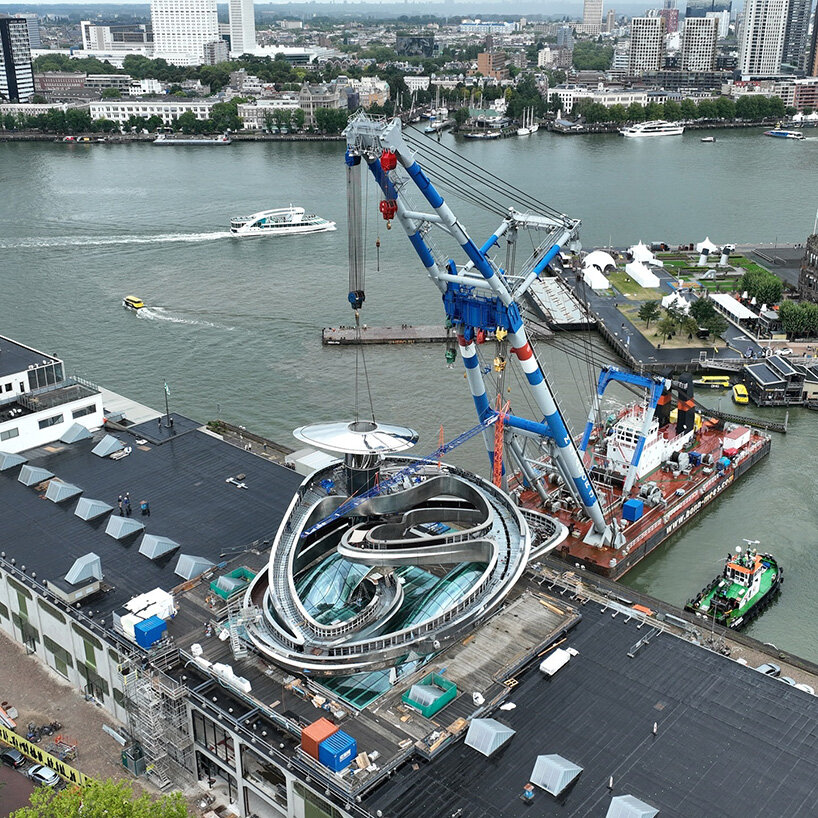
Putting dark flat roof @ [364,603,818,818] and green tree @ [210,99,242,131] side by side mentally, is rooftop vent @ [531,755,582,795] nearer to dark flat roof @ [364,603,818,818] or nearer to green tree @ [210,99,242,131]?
dark flat roof @ [364,603,818,818]

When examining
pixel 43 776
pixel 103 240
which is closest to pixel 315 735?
pixel 43 776

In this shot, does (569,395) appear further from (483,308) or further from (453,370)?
(483,308)

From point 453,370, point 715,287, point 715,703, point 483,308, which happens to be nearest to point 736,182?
point 715,287

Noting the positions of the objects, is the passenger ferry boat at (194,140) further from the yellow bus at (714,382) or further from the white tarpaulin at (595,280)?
the yellow bus at (714,382)

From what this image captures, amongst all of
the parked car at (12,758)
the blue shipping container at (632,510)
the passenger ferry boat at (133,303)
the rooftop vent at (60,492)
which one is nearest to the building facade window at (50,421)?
the rooftop vent at (60,492)

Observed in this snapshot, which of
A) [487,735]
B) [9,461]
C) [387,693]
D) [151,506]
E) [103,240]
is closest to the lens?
[487,735]

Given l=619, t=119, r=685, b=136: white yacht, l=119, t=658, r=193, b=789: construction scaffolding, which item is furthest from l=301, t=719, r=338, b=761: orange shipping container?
l=619, t=119, r=685, b=136: white yacht

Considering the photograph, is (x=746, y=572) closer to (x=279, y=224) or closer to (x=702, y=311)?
(x=702, y=311)
